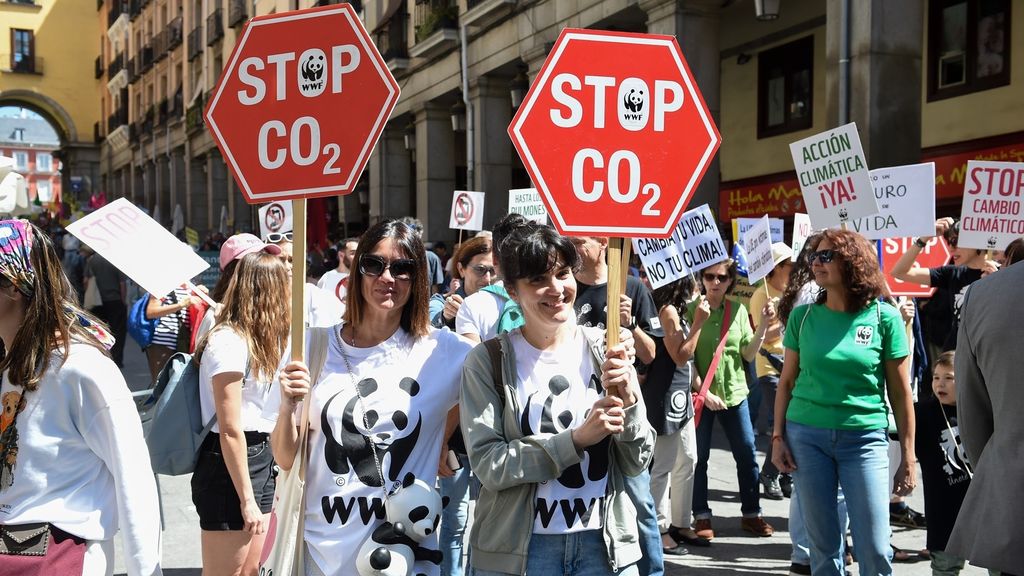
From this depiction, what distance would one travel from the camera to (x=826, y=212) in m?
6.95

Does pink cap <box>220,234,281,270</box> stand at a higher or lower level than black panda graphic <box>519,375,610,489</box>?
higher

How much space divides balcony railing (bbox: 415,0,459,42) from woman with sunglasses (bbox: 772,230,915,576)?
16.2 metres

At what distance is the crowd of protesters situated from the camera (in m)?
2.68

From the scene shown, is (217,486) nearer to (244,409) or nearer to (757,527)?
(244,409)

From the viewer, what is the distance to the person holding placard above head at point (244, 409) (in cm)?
388

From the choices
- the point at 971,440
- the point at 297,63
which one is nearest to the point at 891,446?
the point at 971,440

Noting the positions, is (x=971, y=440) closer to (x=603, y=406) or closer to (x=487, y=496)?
(x=603, y=406)

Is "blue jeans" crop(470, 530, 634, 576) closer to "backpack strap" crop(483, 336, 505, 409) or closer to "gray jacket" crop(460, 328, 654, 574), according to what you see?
"gray jacket" crop(460, 328, 654, 574)

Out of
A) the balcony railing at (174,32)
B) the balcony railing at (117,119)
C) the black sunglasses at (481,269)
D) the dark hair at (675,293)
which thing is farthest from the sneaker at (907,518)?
the balcony railing at (117,119)

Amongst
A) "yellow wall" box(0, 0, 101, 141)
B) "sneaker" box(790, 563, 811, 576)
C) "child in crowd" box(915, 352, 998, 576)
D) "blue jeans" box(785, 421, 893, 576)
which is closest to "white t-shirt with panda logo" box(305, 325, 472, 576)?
"blue jeans" box(785, 421, 893, 576)

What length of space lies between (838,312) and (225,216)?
3383cm

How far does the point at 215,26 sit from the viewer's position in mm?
37875

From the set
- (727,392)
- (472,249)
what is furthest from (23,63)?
(727,392)

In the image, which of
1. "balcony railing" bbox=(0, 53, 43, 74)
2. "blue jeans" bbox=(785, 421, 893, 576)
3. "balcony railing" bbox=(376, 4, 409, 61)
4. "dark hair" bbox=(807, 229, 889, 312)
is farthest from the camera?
"balcony railing" bbox=(0, 53, 43, 74)
